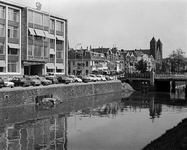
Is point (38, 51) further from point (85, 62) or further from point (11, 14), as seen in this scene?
point (85, 62)

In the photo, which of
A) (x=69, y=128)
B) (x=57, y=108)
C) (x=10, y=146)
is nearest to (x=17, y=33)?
(x=57, y=108)

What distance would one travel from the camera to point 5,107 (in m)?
42.8

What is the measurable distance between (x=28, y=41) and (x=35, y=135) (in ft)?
140

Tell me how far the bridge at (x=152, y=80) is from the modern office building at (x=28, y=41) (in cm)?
2687

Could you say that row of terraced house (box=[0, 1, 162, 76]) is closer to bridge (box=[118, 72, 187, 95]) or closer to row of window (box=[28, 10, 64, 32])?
row of window (box=[28, 10, 64, 32])

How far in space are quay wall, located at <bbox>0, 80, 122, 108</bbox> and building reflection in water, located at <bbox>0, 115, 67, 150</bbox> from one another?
8.96 meters

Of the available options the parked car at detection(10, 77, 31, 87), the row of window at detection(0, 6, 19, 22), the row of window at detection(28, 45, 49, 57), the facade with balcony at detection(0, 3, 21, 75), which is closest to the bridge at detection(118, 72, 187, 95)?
the row of window at detection(28, 45, 49, 57)

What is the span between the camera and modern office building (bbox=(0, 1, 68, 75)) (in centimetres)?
6312

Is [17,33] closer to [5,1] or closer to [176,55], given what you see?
[5,1]

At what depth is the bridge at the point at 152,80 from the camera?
9081 cm

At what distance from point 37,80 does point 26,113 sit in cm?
1501

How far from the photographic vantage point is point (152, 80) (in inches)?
3627

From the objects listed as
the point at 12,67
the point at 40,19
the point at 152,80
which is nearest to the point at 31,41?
the point at 40,19

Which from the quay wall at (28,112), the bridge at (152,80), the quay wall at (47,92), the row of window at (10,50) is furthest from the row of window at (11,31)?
the bridge at (152,80)
